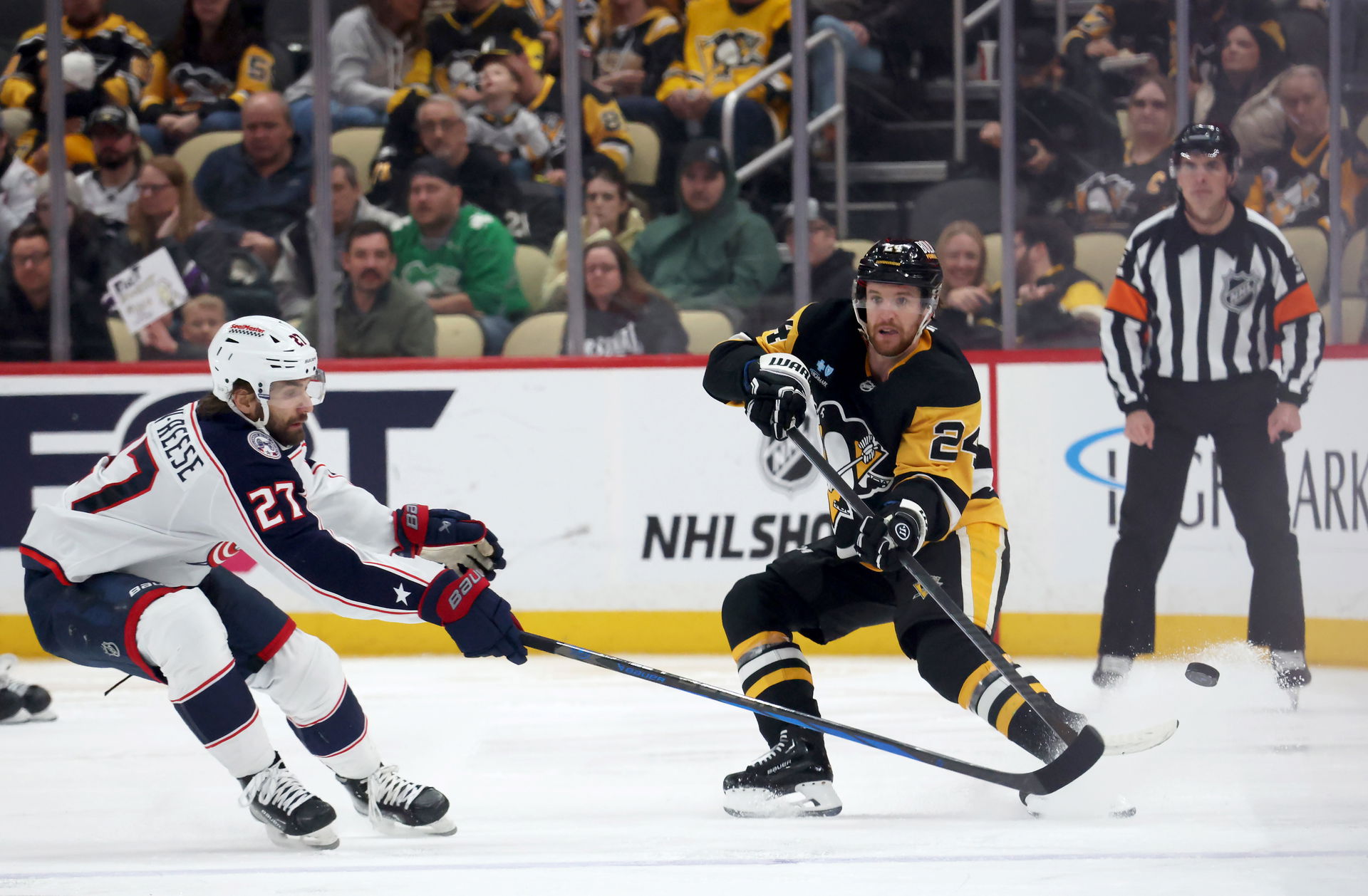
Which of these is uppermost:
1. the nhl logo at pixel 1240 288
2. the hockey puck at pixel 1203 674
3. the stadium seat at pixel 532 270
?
the stadium seat at pixel 532 270

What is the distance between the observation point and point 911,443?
9.21ft

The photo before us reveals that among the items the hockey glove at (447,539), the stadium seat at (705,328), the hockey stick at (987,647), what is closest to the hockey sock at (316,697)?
the hockey glove at (447,539)

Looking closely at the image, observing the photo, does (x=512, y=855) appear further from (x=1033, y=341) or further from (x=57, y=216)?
(x=57, y=216)

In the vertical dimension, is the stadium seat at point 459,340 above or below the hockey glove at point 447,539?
above

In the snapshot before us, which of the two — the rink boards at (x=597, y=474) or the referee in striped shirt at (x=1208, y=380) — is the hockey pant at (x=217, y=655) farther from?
the referee in striped shirt at (x=1208, y=380)

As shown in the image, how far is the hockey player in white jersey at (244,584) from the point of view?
98.7 inches

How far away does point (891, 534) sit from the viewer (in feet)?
8.64

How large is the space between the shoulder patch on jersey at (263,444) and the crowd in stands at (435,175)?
7.35 feet

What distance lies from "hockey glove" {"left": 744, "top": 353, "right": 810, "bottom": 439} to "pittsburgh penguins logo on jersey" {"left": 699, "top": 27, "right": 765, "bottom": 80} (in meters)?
2.32

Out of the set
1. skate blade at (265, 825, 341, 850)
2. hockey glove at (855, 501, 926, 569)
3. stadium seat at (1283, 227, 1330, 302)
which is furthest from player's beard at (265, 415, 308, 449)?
stadium seat at (1283, 227, 1330, 302)

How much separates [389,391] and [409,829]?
2.26 m

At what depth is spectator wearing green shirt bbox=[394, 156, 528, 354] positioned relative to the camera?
4.86 m

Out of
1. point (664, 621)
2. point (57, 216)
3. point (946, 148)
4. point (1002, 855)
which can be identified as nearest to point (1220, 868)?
point (1002, 855)

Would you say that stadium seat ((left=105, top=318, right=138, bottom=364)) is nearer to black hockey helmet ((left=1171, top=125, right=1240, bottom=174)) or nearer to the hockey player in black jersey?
the hockey player in black jersey
